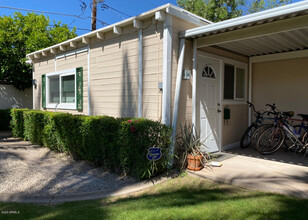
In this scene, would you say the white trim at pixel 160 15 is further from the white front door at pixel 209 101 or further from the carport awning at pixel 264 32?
the white front door at pixel 209 101

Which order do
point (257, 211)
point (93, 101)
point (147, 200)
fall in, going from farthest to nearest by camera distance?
1. point (93, 101)
2. point (147, 200)
3. point (257, 211)

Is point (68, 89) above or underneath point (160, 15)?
underneath

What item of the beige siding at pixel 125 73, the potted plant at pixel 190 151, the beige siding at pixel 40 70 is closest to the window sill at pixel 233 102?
the potted plant at pixel 190 151

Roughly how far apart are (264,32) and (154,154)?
2703 millimetres

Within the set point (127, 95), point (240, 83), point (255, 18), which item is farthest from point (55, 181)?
point (240, 83)

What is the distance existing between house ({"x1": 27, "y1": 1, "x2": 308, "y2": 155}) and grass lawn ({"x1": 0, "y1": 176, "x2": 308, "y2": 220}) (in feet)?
4.40

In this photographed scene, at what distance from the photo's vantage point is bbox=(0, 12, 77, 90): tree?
9984mm

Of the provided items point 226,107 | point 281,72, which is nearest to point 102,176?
point 226,107

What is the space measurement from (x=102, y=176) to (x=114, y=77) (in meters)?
2.36

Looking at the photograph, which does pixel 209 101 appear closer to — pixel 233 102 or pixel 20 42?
pixel 233 102

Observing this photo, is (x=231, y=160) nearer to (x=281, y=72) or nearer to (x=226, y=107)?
(x=226, y=107)

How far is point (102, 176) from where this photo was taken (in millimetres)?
4387

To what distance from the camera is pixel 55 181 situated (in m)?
4.20

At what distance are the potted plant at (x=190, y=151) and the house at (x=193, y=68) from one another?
28 centimetres
